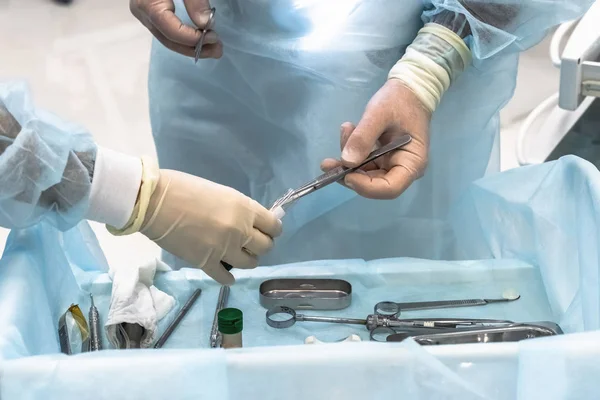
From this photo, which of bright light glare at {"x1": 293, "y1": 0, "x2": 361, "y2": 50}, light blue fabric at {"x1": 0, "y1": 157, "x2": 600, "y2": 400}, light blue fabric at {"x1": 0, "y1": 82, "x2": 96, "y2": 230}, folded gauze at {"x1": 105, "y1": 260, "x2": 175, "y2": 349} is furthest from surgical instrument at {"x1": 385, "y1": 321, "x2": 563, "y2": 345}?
bright light glare at {"x1": 293, "y1": 0, "x2": 361, "y2": 50}

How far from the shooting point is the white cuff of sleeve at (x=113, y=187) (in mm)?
822

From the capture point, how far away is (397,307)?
98 cm

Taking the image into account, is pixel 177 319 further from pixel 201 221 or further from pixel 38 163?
pixel 38 163

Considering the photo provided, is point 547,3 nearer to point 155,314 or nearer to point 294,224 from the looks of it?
point 294,224

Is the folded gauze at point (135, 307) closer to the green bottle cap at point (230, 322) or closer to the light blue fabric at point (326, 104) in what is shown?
the green bottle cap at point (230, 322)

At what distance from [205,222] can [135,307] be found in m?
0.15

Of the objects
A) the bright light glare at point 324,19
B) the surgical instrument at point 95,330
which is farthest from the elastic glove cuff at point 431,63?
the surgical instrument at point 95,330

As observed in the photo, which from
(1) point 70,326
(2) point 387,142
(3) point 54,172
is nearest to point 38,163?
(3) point 54,172

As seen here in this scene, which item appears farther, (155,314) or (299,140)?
(299,140)

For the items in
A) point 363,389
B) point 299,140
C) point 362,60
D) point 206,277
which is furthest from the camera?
point 299,140

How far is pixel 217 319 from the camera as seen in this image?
91 centimetres

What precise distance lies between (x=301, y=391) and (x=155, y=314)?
1.03 feet

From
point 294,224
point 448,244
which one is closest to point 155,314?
point 294,224

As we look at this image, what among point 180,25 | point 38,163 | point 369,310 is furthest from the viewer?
point 180,25
